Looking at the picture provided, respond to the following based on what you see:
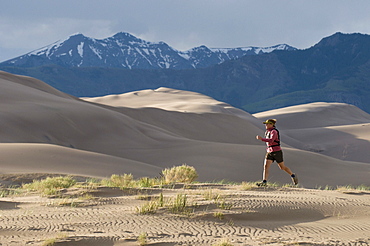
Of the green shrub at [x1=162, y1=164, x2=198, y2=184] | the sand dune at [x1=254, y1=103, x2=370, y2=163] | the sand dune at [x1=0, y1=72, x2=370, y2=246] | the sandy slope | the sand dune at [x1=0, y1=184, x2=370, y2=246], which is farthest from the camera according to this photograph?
the sand dune at [x1=254, y1=103, x2=370, y2=163]


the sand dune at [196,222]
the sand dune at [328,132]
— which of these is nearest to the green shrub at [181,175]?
the sand dune at [196,222]

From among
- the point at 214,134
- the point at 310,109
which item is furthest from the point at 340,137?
the point at 310,109

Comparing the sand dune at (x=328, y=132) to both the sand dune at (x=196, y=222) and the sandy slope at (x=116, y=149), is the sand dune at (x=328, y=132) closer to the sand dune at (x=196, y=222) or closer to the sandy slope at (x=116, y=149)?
the sandy slope at (x=116, y=149)

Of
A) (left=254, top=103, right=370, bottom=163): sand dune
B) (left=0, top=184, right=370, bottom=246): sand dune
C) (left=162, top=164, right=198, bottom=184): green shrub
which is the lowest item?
(left=0, top=184, right=370, bottom=246): sand dune

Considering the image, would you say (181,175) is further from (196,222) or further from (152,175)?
(196,222)

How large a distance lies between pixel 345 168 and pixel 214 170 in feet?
30.2

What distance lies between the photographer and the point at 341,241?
6609 millimetres

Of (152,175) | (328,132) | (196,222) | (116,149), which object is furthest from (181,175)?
(328,132)

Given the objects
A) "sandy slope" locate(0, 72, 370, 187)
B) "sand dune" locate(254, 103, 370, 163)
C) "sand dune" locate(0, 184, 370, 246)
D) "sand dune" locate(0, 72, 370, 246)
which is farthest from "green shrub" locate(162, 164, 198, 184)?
"sand dune" locate(254, 103, 370, 163)

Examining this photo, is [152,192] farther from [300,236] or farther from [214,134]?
[214,134]

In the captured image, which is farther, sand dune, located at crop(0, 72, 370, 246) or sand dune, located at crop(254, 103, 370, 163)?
sand dune, located at crop(254, 103, 370, 163)

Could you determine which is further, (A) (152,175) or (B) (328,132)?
(B) (328,132)

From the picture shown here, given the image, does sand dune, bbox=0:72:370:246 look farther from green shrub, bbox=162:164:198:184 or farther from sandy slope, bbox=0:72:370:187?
green shrub, bbox=162:164:198:184

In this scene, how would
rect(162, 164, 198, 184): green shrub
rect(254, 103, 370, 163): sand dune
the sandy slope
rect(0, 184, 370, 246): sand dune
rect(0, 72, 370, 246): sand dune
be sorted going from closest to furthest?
rect(0, 184, 370, 246): sand dune < rect(0, 72, 370, 246): sand dune < rect(162, 164, 198, 184): green shrub < the sandy slope < rect(254, 103, 370, 163): sand dune
